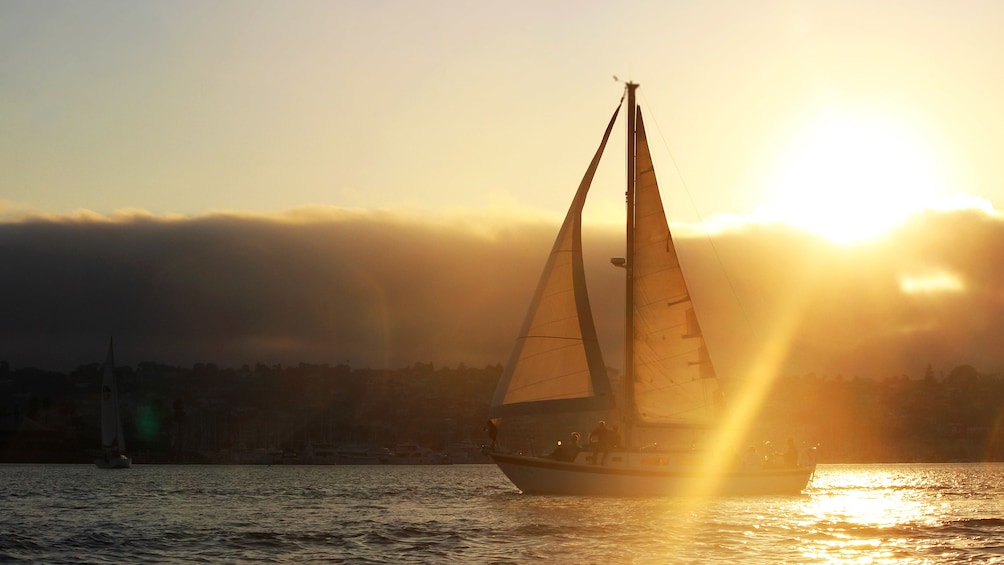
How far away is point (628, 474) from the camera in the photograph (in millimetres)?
47469

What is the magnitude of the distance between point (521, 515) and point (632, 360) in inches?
405

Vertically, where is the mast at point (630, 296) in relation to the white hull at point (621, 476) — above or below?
above

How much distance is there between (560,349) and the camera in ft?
158

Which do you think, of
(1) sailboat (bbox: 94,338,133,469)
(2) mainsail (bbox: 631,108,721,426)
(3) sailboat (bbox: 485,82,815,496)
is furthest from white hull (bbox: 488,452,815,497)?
(1) sailboat (bbox: 94,338,133,469)

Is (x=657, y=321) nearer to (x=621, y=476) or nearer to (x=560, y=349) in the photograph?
(x=560, y=349)

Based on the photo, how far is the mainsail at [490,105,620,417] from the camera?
158ft

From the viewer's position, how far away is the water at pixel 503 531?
31.4 meters

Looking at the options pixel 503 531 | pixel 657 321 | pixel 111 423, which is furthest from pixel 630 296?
pixel 111 423

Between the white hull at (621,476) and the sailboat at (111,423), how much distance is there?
80.0m

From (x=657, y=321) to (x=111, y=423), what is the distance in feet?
296

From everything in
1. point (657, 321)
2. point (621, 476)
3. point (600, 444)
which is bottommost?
point (621, 476)

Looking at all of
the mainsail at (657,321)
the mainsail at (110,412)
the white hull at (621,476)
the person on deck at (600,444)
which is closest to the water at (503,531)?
the white hull at (621,476)

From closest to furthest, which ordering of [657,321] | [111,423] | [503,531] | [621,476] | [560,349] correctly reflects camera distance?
[503,531] < [621,476] < [560,349] < [657,321] < [111,423]

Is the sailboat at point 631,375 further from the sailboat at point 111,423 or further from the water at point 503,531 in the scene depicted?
the sailboat at point 111,423
